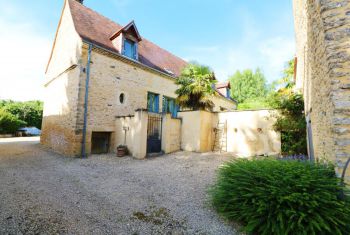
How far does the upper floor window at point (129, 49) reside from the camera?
36.1ft

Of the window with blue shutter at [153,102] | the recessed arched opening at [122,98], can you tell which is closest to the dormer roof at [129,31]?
the recessed arched opening at [122,98]

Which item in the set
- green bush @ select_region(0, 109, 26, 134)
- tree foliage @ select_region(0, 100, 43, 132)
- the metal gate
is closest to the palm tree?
the metal gate

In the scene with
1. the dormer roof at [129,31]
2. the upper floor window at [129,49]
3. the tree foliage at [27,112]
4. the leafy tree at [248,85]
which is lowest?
the tree foliage at [27,112]

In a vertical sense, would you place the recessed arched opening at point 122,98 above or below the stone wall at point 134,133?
above

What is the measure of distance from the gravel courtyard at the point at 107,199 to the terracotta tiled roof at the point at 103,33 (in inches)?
270

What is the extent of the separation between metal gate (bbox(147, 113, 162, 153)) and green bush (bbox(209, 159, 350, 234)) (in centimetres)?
579

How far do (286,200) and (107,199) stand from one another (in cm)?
338

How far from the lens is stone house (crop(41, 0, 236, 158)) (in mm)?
8727

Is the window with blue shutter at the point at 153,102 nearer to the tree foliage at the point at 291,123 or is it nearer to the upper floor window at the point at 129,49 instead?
the upper floor window at the point at 129,49

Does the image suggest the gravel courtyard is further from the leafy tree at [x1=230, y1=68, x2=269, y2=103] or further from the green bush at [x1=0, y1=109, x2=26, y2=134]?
the leafy tree at [x1=230, y1=68, x2=269, y2=103]

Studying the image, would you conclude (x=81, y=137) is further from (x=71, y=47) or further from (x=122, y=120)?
(x=71, y=47)

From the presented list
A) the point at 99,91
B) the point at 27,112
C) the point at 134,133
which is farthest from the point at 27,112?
the point at 134,133

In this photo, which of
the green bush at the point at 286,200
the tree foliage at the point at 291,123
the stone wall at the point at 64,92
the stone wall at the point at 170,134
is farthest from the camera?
the stone wall at the point at 170,134

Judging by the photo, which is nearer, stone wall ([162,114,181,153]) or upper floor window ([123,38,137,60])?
stone wall ([162,114,181,153])
